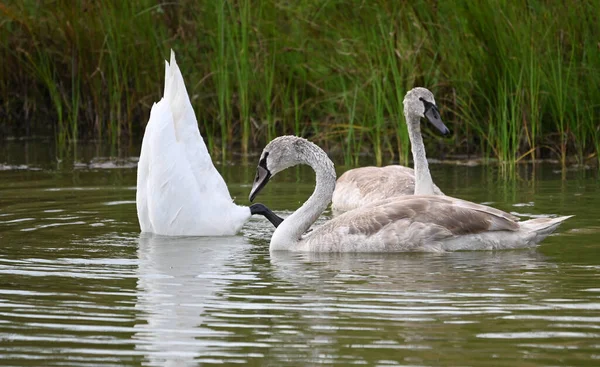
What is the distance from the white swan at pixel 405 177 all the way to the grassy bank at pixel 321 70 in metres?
1.13

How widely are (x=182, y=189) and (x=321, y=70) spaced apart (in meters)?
5.64

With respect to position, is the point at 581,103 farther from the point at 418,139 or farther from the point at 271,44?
the point at 271,44

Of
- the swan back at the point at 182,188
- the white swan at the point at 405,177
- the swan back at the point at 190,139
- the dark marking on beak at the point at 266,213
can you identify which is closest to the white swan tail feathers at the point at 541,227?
the white swan at the point at 405,177

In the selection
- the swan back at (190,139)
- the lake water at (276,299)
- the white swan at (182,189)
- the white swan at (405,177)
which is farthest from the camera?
the white swan at (405,177)

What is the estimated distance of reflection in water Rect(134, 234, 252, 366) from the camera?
5965mm

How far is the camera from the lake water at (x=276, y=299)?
5812 millimetres

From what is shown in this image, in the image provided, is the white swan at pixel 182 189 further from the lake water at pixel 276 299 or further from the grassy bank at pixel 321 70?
the grassy bank at pixel 321 70

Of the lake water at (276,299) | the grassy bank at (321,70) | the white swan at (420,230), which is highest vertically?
the grassy bank at (321,70)

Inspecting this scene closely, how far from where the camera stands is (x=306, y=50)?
595 inches

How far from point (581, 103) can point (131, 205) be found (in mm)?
5044

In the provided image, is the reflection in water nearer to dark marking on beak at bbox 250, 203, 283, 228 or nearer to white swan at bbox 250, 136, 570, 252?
dark marking on beak at bbox 250, 203, 283, 228

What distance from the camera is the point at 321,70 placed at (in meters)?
15.2

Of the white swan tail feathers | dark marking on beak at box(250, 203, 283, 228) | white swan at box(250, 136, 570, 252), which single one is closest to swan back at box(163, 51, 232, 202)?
dark marking on beak at box(250, 203, 283, 228)

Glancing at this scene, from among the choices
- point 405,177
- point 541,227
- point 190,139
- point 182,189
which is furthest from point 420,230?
point 405,177
